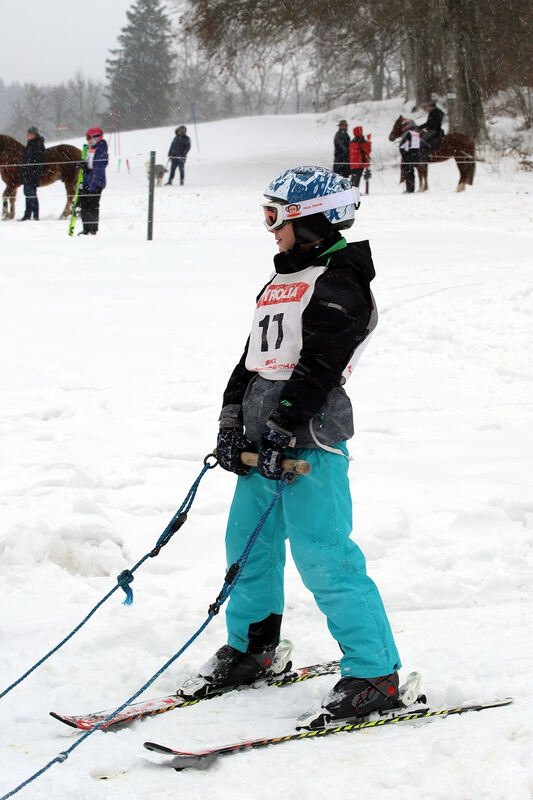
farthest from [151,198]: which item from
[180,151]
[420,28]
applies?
[420,28]

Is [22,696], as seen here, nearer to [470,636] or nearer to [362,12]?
[470,636]

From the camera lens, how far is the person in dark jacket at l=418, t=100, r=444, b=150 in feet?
63.4

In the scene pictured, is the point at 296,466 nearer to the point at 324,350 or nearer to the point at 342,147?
the point at 324,350

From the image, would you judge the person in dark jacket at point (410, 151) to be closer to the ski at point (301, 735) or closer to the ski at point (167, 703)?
the ski at point (167, 703)

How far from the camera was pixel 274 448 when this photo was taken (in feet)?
8.93

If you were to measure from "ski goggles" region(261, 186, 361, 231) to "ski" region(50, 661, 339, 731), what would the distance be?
1.64 metres

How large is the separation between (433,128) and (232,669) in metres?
18.5

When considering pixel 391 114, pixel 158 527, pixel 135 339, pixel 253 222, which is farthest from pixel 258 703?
pixel 391 114

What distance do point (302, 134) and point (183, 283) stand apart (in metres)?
21.9

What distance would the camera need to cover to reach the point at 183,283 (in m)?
10.4

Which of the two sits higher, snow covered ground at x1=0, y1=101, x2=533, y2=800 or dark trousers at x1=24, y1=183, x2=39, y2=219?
dark trousers at x1=24, y1=183, x2=39, y2=219

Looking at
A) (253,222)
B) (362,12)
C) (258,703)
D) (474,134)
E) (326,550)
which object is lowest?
(258,703)

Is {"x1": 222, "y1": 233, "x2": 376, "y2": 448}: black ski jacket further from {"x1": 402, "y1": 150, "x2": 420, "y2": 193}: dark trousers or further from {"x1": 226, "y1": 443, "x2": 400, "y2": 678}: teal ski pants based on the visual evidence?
{"x1": 402, "y1": 150, "x2": 420, "y2": 193}: dark trousers

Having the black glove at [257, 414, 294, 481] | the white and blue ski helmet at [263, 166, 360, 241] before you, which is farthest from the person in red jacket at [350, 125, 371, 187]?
the black glove at [257, 414, 294, 481]
